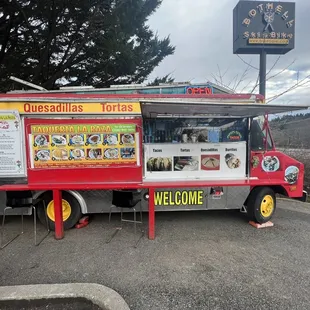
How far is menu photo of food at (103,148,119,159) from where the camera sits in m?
4.42

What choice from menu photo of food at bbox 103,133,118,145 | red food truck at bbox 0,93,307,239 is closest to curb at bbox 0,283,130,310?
red food truck at bbox 0,93,307,239

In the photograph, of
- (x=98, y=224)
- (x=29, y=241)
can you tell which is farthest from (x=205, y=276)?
(x=29, y=241)

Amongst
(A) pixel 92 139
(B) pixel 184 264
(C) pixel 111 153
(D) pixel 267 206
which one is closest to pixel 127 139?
(C) pixel 111 153

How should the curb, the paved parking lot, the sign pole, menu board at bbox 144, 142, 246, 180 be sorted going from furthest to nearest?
the sign pole
menu board at bbox 144, 142, 246, 180
the paved parking lot
the curb

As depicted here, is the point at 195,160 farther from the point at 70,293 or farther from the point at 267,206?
the point at 70,293

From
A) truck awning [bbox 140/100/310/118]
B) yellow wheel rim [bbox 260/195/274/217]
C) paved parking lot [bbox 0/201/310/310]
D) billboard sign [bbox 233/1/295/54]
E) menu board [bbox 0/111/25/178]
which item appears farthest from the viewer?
billboard sign [bbox 233/1/295/54]

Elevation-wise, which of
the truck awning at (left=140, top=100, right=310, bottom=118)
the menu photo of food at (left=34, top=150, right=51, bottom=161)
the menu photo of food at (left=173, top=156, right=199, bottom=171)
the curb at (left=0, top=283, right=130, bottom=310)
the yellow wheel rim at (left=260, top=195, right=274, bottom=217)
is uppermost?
the truck awning at (left=140, top=100, right=310, bottom=118)

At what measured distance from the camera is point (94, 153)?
441 cm

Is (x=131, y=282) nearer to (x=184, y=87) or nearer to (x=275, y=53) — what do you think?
(x=184, y=87)

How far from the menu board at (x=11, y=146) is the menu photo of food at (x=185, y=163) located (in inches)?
110

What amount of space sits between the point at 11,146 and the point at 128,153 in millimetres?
2061

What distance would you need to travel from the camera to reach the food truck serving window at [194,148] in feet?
15.5

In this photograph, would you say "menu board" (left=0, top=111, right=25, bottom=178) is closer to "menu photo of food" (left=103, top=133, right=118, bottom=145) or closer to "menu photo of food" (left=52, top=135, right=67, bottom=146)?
"menu photo of food" (left=52, top=135, right=67, bottom=146)

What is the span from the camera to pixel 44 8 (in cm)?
741
